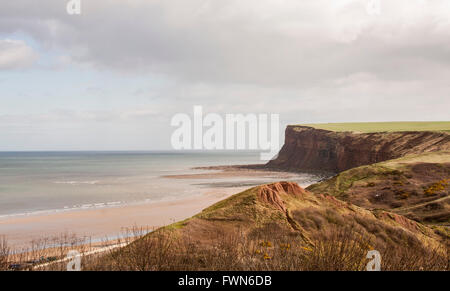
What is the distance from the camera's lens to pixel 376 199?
99.8 ft

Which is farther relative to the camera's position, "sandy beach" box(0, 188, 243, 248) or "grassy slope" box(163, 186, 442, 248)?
"sandy beach" box(0, 188, 243, 248)

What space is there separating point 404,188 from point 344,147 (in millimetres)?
51167

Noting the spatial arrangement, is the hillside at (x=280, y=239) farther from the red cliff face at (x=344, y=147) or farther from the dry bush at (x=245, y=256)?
the red cliff face at (x=344, y=147)

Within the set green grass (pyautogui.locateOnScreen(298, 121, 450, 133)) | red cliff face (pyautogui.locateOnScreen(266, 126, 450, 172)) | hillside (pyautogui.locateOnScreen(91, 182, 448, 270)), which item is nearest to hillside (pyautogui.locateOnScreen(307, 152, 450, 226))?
hillside (pyautogui.locateOnScreen(91, 182, 448, 270))

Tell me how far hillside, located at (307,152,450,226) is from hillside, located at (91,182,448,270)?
9.28 m

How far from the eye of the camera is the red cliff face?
61075 mm

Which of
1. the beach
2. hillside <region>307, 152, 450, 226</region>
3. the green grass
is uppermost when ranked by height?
the green grass

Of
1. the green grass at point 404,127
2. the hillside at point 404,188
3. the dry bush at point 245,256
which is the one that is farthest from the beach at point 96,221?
the green grass at point 404,127

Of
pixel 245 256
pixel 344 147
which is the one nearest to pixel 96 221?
pixel 245 256

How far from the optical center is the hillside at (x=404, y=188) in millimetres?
25688

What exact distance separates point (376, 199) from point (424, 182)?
5052 mm

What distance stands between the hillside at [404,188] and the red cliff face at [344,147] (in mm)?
19445

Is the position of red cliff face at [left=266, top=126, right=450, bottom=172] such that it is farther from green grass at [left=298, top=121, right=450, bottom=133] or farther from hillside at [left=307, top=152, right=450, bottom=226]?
hillside at [left=307, top=152, right=450, bottom=226]
